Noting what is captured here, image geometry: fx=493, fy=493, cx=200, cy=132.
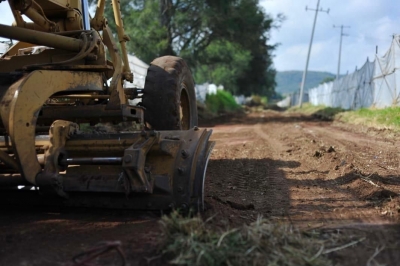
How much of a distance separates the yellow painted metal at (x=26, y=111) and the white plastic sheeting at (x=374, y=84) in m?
15.1

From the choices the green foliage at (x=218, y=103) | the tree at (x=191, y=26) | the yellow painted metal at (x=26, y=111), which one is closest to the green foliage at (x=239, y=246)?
the yellow painted metal at (x=26, y=111)

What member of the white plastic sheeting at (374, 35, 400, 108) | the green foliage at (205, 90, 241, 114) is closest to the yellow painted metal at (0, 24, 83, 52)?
the white plastic sheeting at (374, 35, 400, 108)

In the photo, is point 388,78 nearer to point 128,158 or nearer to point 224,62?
point 224,62

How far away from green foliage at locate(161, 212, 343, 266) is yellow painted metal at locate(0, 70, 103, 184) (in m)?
1.51

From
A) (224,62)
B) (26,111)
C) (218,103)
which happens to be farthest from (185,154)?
(218,103)

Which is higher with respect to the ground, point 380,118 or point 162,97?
point 162,97

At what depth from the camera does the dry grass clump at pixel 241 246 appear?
307 cm

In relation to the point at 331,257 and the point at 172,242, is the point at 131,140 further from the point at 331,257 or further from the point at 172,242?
the point at 331,257

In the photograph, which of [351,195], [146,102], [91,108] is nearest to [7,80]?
[91,108]

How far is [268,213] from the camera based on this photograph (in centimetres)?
478

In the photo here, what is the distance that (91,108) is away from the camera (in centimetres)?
548

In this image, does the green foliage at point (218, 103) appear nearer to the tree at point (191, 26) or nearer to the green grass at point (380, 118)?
the tree at point (191, 26)

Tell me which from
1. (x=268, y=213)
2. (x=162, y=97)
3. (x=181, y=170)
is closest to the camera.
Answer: (x=181, y=170)

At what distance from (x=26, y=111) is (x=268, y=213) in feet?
7.94
